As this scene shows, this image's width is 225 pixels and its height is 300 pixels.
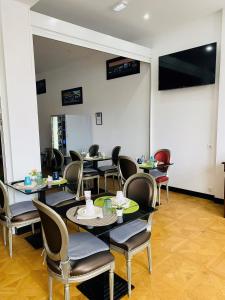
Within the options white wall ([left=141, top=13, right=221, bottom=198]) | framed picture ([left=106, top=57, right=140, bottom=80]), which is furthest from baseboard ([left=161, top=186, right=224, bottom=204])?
framed picture ([left=106, top=57, right=140, bottom=80])

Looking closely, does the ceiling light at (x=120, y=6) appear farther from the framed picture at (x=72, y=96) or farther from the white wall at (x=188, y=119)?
the framed picture at (x=72, y=96)

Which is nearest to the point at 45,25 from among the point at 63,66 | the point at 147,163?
the point at 147,163

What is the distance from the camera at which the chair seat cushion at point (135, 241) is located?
1.96 meters

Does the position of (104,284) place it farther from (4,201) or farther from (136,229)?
(4,201)

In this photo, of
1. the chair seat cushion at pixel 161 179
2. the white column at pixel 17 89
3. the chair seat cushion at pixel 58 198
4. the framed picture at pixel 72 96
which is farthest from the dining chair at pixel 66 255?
the framed picture at pixel 72 96

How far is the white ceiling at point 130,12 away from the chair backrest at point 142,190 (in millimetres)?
2626

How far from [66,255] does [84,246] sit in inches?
12.1

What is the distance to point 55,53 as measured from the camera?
5902mm

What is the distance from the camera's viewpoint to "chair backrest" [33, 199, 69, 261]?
5.07ft

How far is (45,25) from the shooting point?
3.15 m

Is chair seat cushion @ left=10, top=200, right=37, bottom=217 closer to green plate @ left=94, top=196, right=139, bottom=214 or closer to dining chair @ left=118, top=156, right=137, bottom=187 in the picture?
green plate @ left=94, top=196, right=139, bottom=214

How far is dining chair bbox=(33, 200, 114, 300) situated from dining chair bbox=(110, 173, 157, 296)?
0.18 meters

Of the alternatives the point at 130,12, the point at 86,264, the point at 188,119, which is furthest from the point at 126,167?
the point at 130,12

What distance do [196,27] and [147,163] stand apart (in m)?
2.62
